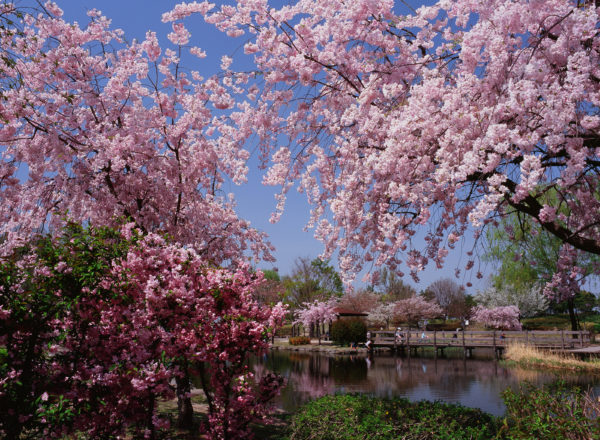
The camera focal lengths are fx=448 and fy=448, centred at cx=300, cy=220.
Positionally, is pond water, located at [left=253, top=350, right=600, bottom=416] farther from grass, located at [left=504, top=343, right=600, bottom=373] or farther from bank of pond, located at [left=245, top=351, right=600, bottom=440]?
grass, located at [left=504, top=343, right=600, bottom=373]

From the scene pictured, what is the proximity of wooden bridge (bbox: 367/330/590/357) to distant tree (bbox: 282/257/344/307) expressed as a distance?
9.55 meters

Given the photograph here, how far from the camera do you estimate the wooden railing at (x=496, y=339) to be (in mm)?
28594

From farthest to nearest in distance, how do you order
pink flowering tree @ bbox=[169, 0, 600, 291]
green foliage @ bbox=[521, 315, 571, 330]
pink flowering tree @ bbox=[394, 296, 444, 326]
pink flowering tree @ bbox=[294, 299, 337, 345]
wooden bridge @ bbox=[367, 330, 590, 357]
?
pink flowering tree @ bbox=[394, 296, 444, 326], green foliage @ bbox=[521, 315, 571, 330], pink flowering tree @ bbox=[294, 299, 337, 345], wooden bridge @ bbox=[367, 330, 590, 357], pink flowering tree @ bbox=[169, 0, 600, 291]

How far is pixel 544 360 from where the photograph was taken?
76.9 feet

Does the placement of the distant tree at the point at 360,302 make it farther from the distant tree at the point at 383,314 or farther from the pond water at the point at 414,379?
the pond water at the point at 414,379

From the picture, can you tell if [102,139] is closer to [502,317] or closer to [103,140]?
[103,140]

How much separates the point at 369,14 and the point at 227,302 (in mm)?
4552

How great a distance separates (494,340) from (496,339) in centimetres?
443

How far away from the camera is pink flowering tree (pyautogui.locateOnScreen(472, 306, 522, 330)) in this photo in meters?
43.5

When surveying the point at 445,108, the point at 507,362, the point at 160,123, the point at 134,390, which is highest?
the point at 160,123

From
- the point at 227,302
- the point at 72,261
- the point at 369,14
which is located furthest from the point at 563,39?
the point at 72,261

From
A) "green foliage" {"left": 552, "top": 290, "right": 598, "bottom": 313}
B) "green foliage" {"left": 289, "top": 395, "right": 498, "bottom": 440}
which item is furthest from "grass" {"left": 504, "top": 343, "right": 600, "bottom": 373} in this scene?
"green foliage" {"left": 552, "top": 290, "right": 598, "bottom": 313}

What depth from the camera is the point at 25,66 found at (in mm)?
7984

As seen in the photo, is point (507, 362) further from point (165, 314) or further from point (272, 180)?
point (165, 314)
